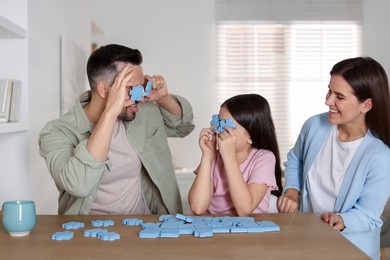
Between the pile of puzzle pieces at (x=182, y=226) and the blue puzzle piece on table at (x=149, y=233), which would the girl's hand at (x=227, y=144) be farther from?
the blue puzzle piece on table at (x=149, y=233)

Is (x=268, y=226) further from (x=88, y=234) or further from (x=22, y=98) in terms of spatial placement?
(x=22, y=98)

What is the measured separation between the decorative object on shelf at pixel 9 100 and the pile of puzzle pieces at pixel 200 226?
1046mm

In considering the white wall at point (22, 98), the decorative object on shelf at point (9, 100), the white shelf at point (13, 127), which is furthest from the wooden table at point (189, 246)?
the white wall at point (22, 98)

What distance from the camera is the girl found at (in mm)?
1869

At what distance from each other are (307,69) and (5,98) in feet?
13.9

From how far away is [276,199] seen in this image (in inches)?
85.4

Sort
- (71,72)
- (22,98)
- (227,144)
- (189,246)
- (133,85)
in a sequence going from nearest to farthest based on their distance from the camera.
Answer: (189,246)
(227,144)
(133,85)
(22,98)
(71,72)

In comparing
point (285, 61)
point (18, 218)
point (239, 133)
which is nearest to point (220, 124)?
point (239, 133)

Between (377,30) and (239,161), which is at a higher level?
(377,30)

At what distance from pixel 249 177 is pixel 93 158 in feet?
1.98

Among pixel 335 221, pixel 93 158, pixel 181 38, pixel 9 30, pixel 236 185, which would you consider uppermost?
pixel 181 38

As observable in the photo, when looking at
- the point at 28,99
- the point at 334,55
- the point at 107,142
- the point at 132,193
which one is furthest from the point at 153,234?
the point at 334,55

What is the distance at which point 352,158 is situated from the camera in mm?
1996

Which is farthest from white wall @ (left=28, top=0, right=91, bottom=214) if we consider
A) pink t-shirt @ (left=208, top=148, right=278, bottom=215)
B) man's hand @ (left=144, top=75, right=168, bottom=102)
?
pink t-shirt @ (left=208, top=148, right=278, bottom=215)
